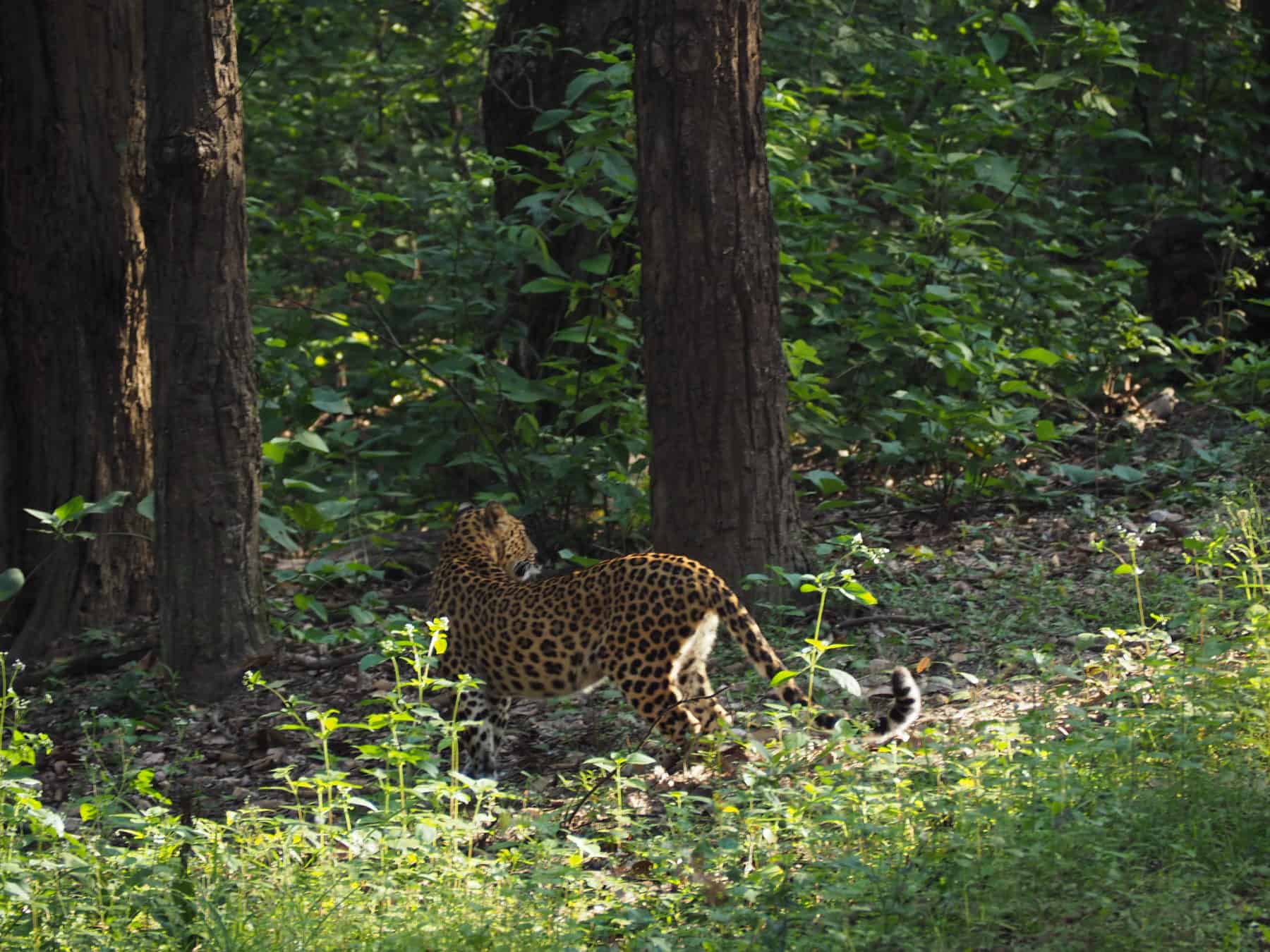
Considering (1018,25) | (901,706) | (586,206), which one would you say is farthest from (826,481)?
(901,706)

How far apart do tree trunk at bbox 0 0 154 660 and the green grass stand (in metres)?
3.49

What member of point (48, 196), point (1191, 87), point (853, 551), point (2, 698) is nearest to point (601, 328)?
point (48, 196)

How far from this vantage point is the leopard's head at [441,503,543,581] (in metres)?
7.09

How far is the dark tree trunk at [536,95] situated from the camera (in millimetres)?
10172

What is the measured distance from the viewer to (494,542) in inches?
287

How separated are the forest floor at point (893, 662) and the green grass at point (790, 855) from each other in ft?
1.23

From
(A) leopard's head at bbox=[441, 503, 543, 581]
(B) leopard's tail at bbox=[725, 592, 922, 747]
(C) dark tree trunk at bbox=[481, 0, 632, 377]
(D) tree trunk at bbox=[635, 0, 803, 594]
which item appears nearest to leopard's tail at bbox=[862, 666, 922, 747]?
(B) leopard's tail at bbox=[725, 592, 922, 747]

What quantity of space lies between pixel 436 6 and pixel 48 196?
5437 mm

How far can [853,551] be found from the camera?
5277 millimetres

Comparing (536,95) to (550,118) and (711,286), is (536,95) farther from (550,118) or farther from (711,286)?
(711,286)

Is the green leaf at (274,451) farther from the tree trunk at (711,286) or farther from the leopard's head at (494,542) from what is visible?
the tree trunk at (711,286)

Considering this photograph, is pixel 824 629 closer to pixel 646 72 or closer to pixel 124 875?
pixel 646 72

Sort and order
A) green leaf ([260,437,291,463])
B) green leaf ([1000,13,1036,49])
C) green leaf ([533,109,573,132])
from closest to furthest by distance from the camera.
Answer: green leaf ([260,437,291,463])
green leaf ([533,109,573,132])
green leaf ([1000,13,1036,49])

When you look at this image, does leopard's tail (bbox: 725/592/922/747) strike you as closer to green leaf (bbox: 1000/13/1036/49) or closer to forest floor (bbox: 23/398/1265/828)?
forest floor (bbox: 23/398/1265/828)
